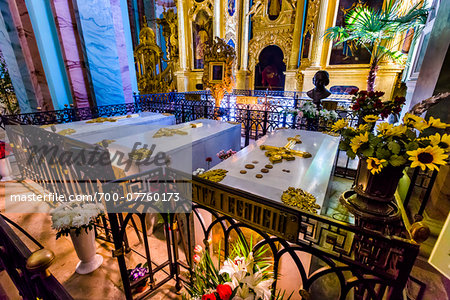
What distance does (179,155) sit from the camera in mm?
3395

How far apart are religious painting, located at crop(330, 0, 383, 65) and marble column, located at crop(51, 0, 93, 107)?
39.9ft

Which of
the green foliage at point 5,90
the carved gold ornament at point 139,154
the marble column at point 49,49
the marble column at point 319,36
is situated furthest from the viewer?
the marble column at point 319,36

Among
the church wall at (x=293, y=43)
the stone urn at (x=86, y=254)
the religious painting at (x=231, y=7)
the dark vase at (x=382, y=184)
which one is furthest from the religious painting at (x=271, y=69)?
the stone urn at (x=86, y=254)

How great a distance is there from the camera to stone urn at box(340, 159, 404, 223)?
1681mm

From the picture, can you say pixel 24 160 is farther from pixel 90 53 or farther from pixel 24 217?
pixel 90 53

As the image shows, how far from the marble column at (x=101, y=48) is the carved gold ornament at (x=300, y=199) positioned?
6816 mm

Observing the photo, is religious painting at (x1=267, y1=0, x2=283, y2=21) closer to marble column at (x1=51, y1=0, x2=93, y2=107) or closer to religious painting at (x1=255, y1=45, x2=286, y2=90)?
religious painting at (x1=255, y1=45, x2=286, y2=90)

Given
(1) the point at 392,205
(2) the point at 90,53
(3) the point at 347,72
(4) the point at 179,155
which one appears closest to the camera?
(1) the point at 392,205

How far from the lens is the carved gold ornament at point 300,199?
6.06ft

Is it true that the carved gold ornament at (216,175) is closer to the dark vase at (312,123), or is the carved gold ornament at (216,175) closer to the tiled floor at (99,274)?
the tiled floor at (99,274)

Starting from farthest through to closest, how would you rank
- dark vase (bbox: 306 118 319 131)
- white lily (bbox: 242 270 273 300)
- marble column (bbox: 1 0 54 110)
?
marble column (bbox: 1 0 54 110) < dark vase (bbox: 306 118 319 131) < white lily (bbox: 242 270 273 300)

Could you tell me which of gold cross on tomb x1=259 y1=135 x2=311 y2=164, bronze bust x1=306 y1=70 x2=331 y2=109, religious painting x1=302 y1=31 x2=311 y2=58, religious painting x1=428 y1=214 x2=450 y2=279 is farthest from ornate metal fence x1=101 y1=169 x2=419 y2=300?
religious painting x1=302 y1=31 x2=311 y2=58

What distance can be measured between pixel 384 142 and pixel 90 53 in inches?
292

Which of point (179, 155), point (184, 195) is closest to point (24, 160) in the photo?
point (179, 155)
